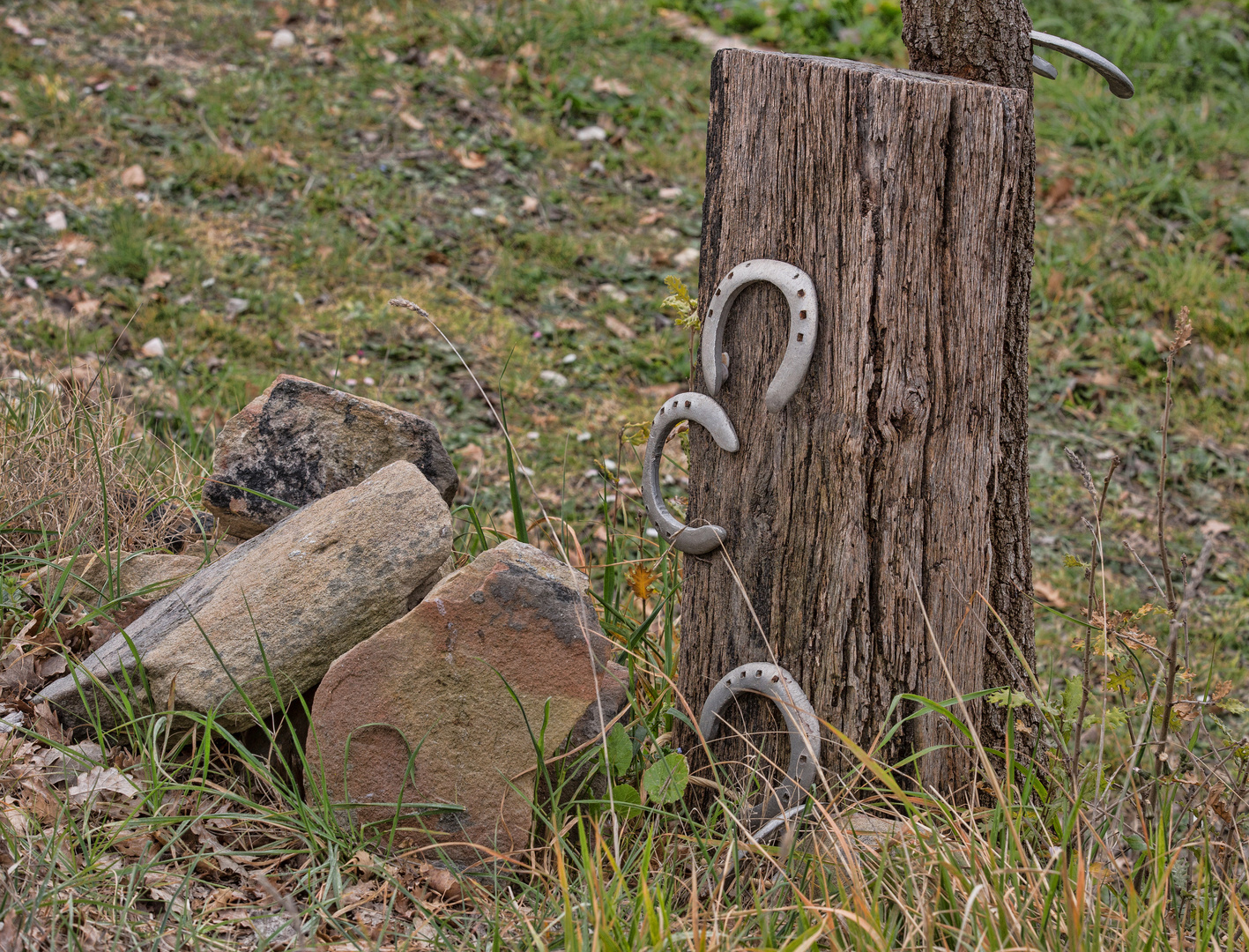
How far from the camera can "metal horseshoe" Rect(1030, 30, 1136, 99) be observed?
80.0 inches

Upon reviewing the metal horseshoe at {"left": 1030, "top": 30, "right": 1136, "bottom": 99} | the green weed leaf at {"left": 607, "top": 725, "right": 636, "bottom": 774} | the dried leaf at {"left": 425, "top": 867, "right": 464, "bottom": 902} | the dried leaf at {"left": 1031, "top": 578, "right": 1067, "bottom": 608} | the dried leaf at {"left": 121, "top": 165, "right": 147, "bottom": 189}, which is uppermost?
the metal horseshoe at {"left": 1030, "top": 30, "right": 1136, "bottom": 99}

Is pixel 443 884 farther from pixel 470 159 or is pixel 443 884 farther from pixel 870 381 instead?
pixel 470 159

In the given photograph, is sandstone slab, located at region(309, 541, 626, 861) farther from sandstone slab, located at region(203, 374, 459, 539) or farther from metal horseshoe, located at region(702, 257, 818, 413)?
sandstone slab, located at region(203, 374, 459, 539)

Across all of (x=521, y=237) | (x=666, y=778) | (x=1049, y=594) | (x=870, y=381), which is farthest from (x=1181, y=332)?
(x=521, y=237)

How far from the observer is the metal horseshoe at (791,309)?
1838 millimetres

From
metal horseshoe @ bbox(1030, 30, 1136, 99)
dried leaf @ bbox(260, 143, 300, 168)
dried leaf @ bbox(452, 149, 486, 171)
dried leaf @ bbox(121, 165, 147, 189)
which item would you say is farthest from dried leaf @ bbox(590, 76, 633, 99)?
metal horseshoe @ bbox(1030, 30, 1136, 99)

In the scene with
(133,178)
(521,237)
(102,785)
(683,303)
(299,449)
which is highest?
(133,178)

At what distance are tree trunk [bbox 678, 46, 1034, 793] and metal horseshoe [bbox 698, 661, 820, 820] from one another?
1.5 inches

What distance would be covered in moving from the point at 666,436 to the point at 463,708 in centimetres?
69

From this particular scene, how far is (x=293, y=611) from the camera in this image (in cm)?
213

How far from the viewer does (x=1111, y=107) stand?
20.1 feet

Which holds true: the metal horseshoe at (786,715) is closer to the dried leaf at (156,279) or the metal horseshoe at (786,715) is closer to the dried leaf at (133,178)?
the dried leaf at (156,279)

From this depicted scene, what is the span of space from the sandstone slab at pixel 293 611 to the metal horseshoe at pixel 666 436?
452mm

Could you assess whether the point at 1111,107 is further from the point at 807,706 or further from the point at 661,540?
the point at 807,706
